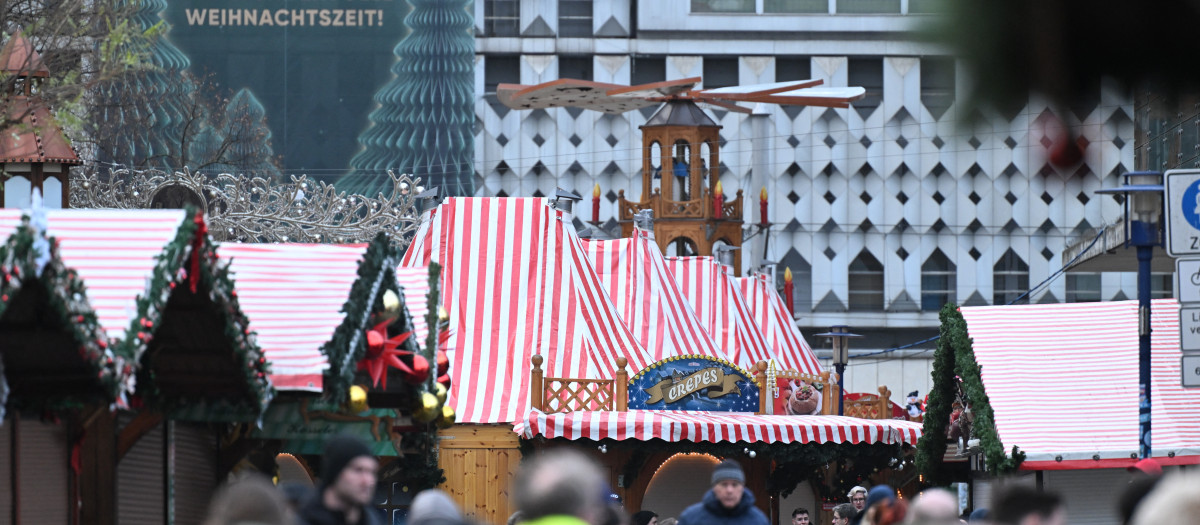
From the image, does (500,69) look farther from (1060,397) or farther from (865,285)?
(1060,397)

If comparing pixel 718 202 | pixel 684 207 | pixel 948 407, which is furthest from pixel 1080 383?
pixel 684 207

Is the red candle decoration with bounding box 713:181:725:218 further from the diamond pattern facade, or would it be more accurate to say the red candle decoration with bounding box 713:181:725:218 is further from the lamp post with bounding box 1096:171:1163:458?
the lamp post with bounding box 1096:171:1163:458

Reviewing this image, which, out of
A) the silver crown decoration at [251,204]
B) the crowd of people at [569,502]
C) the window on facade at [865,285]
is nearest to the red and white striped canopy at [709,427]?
the silver crown decoration at [251,204]

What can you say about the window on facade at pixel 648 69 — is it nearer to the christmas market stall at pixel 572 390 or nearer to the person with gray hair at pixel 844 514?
the christmas market stall at pixel 572 390

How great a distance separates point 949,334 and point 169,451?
11.2m

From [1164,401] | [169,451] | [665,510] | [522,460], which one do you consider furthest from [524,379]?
[169,451]

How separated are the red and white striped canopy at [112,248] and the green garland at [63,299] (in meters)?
0.27

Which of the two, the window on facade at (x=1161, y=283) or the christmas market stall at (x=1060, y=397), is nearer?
the christmas market stall at (x=1060, y=397)

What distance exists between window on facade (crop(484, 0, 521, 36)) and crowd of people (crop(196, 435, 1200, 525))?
39.2 metres

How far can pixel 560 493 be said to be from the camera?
444 cm

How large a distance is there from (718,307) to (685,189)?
17.6 feet

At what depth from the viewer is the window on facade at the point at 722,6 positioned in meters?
48.8

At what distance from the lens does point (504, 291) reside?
24.2m

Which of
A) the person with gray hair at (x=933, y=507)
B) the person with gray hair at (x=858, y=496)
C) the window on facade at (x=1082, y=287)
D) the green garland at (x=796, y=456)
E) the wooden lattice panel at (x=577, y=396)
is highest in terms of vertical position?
the window on facade at (x=1082, y=287)
